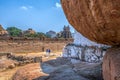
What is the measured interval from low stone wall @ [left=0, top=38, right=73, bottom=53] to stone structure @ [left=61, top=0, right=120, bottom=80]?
116 ft

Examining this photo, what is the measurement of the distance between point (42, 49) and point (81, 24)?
40.7m

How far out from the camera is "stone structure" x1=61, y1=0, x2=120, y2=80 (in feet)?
11.1

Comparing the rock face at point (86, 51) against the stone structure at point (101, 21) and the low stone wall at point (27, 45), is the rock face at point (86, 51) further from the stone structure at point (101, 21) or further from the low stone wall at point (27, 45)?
the low stone wall at point (27, 45)

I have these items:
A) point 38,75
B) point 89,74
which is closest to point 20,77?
point 38,75

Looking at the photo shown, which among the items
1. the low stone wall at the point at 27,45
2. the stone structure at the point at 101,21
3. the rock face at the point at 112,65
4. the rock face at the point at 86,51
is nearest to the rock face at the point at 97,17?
the stone structure at the point at 101,21

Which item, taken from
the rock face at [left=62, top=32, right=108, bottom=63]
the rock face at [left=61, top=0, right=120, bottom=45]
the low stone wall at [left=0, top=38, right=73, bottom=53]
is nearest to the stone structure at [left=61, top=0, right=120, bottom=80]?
the rock face at [left=61, top=0, right=120, bottom=45]

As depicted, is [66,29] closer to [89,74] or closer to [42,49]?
[42,49]

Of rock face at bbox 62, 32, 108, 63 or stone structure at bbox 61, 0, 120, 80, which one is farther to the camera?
rock face at bbox 62, 32, 108, 63

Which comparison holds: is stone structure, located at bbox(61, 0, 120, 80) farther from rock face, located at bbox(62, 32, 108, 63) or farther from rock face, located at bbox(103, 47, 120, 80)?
rock face, located at bbox(62, 32, 108, 63)

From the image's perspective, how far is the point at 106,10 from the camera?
3.40m

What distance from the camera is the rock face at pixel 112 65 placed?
13.1ft

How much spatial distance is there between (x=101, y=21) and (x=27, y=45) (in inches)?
1545

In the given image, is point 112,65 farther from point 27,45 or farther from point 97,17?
point 27,45

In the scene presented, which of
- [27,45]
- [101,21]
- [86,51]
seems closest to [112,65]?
[101,21]
